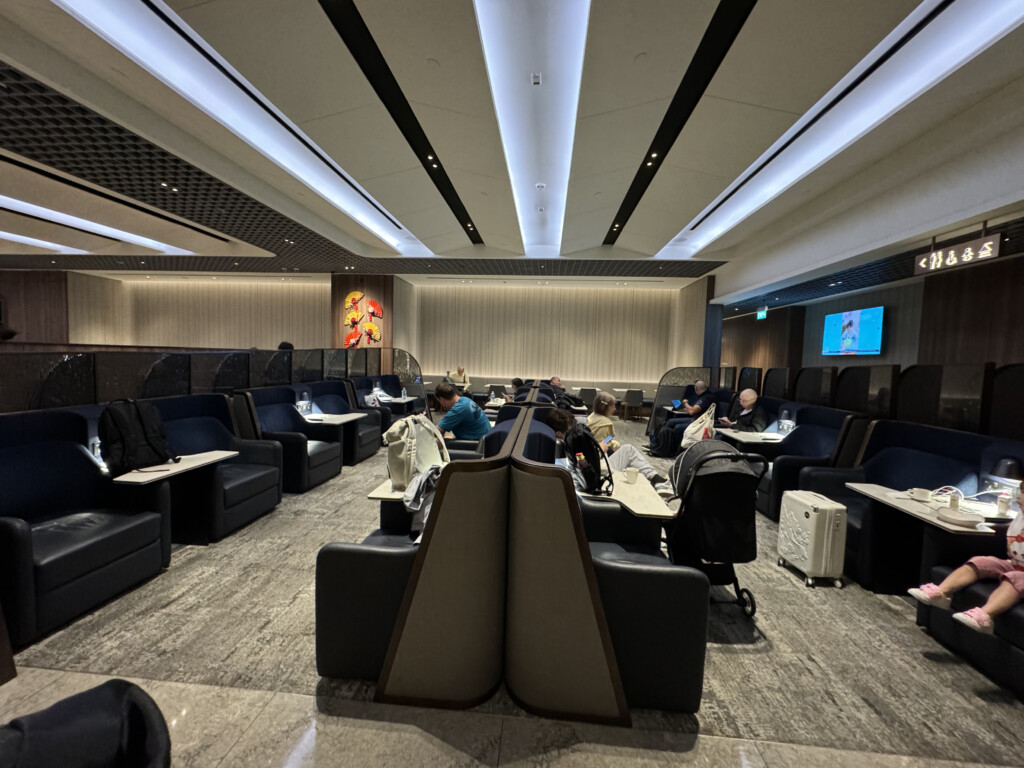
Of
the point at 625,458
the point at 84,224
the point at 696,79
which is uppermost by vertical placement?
the point at 696,79

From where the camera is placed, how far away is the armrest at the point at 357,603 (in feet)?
6.61

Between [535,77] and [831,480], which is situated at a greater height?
[535,77]

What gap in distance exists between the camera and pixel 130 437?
3.11m

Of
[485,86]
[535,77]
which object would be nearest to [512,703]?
[485,86]

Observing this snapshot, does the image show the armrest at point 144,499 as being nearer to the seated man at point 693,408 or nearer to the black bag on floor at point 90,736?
the black bag on floor at point 90,736

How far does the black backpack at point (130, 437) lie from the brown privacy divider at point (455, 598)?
246cm

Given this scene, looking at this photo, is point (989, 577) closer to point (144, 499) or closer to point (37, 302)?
point (144, 499)

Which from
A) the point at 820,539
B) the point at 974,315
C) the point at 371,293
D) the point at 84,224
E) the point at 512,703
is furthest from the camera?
the point at 371,293

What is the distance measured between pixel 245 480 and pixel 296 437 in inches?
42.3

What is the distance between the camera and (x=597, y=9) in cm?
309

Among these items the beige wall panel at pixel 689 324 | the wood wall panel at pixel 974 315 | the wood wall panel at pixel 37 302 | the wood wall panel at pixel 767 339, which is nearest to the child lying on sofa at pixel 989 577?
the wood wall panel at pixel 974 315

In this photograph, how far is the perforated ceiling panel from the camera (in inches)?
163

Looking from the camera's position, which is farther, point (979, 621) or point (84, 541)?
point (84, 541)

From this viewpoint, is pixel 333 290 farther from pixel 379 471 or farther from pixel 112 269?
pixel 379 471
